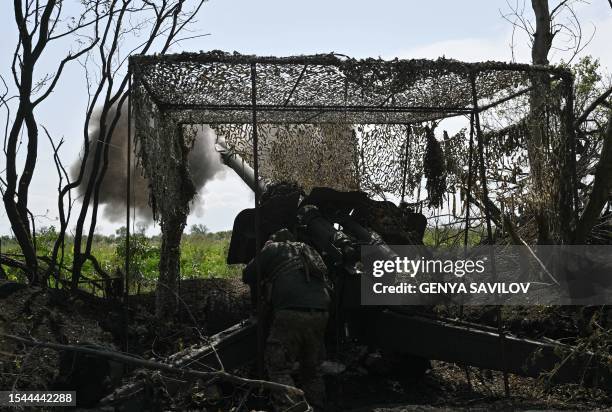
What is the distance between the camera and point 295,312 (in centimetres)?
745

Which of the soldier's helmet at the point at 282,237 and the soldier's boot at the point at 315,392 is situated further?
the soldier's helmet at the point at 282,237

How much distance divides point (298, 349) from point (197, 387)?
1023 millimetres

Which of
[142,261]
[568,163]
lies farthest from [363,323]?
[142,261]

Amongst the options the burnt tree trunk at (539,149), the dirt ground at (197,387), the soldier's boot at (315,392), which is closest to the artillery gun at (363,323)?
the dirt ground at (197,387)

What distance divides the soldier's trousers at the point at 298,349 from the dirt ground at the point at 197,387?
410mm

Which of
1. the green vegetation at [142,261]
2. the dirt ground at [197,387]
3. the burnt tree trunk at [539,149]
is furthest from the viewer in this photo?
the green vegetation at [142,261]

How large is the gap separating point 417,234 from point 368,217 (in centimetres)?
96

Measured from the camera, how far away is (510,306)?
9227mm

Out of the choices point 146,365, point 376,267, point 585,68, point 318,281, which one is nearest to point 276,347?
point 318,281

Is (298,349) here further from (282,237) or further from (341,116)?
(341,116)

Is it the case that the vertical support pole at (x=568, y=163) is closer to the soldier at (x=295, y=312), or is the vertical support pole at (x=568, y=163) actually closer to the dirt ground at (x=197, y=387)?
the dirt ground at (x=197, y=387)

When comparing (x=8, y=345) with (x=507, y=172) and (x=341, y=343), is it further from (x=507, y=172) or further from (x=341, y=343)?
(x=507, y=172)

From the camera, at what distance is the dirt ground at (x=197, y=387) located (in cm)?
611

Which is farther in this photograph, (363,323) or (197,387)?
(363,323)
